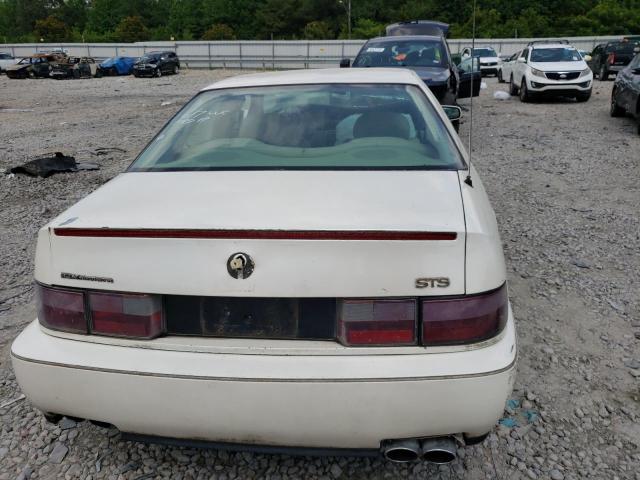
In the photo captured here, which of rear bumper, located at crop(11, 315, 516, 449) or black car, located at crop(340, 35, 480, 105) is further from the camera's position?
black car, located at crop(340, 35, 480, 105)

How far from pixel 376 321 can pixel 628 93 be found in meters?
10.9

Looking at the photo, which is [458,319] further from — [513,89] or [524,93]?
[513,89]

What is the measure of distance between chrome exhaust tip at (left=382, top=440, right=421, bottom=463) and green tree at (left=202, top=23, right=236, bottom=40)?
78.1m

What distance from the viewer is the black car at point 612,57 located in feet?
69.4

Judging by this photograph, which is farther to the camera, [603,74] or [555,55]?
[603,74]

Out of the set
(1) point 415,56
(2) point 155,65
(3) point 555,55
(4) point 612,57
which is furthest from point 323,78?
(2) point 155,65

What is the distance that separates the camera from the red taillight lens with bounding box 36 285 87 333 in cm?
200

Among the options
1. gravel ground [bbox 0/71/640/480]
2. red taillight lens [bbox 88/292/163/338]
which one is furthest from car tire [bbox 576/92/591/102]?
→ red taillight lens [bbox 88/292/163/338]

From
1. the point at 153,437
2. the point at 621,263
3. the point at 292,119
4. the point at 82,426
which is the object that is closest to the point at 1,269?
the point at 82,426

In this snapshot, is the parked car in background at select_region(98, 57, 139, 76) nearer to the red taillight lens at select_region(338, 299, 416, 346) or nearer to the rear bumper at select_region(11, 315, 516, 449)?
the rear bumper at select_region(11, 315, 516, 449)

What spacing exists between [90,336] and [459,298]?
Result: 126 cm

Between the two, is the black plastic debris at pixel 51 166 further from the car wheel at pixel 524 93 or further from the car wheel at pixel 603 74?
the car wheel at pixel 603 74

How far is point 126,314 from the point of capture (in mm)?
1947

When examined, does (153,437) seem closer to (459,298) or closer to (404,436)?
(404,436)
